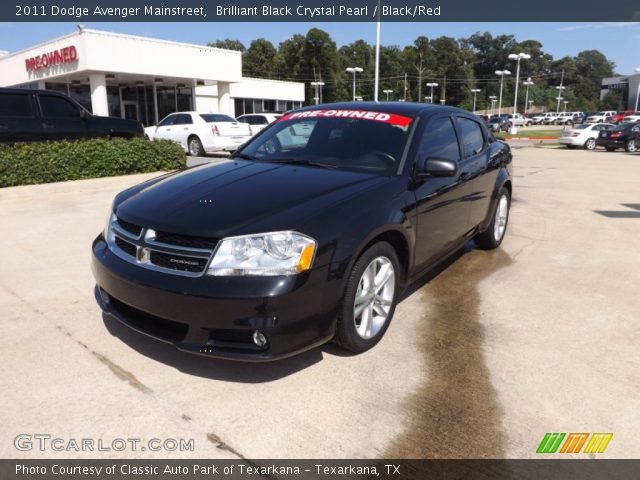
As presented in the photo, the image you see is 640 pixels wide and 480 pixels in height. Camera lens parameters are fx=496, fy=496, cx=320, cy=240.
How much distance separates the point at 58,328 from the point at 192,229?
1.65 metres

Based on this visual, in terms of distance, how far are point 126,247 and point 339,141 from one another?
1.85m

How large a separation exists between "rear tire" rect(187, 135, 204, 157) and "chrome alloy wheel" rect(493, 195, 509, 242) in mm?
11957

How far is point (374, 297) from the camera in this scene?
3.35m

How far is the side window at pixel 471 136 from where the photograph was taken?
4832mm

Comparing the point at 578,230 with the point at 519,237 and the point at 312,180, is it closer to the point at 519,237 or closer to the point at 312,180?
the point at 519,237

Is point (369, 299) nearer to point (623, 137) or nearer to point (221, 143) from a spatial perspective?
point (221, 143)

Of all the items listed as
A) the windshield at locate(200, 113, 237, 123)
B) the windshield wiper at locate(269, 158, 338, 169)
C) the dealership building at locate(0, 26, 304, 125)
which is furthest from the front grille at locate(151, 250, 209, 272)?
the dealership building at locate(0, 26, 304, 125)

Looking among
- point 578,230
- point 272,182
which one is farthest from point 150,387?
point 578,230

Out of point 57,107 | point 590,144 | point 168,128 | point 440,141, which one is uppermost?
point 57,107

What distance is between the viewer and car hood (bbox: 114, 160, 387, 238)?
9.31 feet

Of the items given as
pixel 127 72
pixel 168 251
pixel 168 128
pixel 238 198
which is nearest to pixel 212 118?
pixel 168 128

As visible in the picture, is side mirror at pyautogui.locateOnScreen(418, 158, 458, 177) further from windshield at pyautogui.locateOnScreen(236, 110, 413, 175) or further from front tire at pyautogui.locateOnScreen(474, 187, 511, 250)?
front tire at pyautogui.locateOnScreen(474, 187, 511, 250)

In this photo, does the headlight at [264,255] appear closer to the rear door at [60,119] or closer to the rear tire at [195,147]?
the rear door at [60,119]

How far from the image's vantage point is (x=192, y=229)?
280 centimetres
